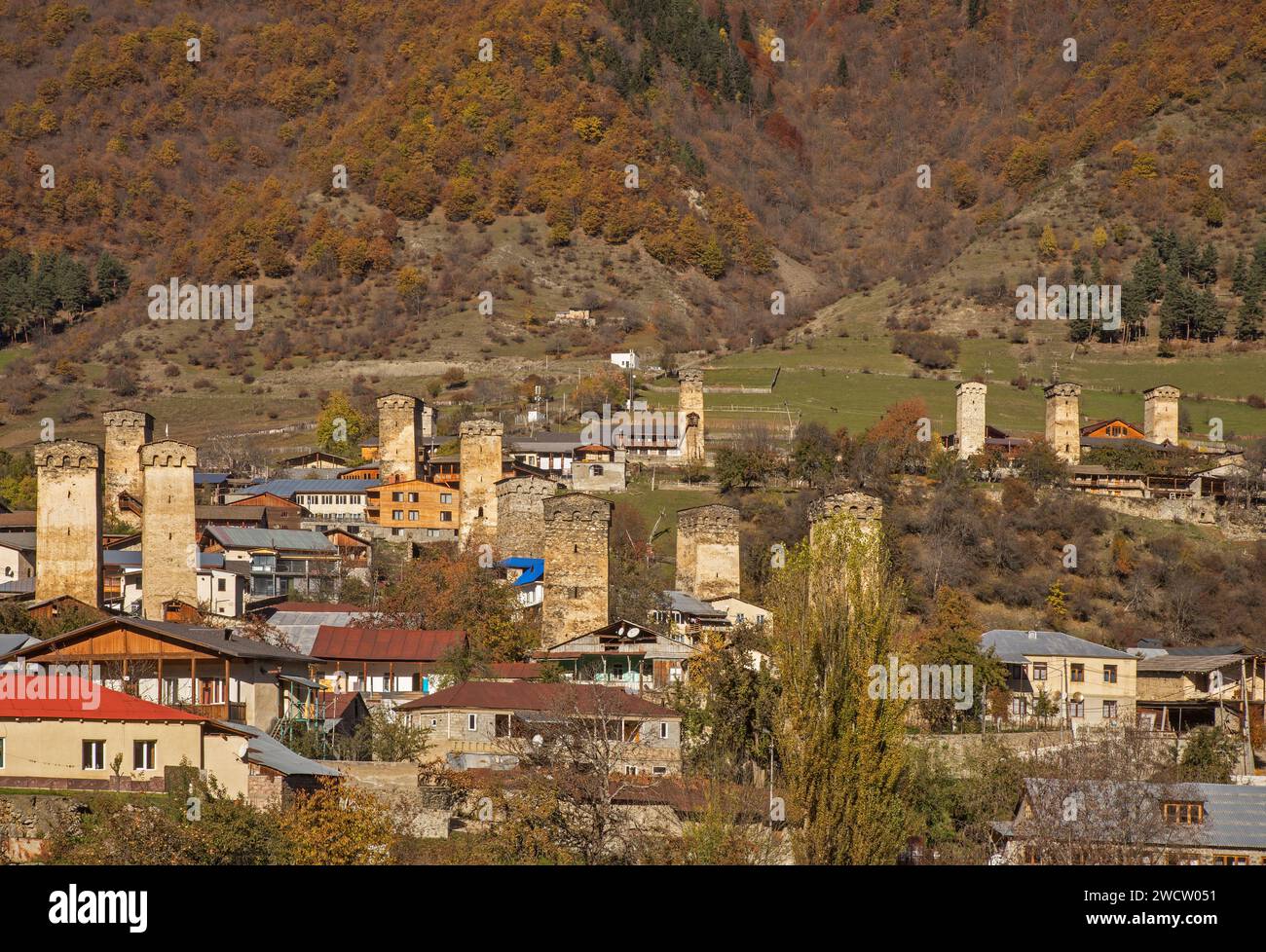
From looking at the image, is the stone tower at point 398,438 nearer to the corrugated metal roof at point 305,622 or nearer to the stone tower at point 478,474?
the stone tower at point 478,474

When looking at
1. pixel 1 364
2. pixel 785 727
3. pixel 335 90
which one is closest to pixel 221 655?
pixel 785 727

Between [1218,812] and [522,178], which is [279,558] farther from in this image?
[522,178]

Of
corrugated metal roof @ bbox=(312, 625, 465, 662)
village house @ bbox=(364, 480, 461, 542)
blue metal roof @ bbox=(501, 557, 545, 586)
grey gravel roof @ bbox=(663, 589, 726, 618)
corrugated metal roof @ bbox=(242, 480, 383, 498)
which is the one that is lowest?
corrugated metal roof @ bbox=(312, 625, 465, 662)

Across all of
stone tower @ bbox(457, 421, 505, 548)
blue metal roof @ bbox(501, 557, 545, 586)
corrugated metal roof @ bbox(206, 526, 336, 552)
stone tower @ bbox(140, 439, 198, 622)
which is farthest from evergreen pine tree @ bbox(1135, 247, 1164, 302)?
stone tower @ bbox(140, 439, 198, 622)

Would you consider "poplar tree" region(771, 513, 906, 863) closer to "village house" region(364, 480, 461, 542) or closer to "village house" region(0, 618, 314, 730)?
"village house" region(0, 618, 314, 730)
